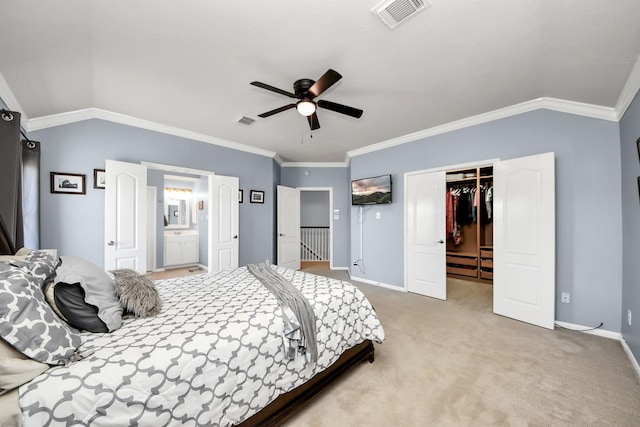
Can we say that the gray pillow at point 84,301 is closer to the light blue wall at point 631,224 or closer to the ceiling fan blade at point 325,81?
the ceiling fan blade at point 325,81

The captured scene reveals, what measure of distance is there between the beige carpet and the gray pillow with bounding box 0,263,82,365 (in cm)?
128

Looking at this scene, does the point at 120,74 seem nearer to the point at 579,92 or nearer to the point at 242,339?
the point at 242,339

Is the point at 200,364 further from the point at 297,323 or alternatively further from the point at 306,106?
the point at 306,106

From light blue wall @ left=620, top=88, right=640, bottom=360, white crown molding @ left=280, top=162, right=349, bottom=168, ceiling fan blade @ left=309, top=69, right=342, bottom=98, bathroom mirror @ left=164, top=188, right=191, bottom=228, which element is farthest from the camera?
bathroom mirror @ left=164, top=188, right=191, bottom=228

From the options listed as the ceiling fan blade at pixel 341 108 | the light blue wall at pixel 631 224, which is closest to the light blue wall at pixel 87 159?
the ceiling fan blade at pixel 341 108

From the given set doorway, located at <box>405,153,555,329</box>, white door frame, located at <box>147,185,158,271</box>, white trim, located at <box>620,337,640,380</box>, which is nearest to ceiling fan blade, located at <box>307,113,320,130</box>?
doorway, located at <box>405,153,555,329</box>

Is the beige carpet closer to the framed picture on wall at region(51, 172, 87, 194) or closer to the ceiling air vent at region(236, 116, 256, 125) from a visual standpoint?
the ceiling air vent at region(236, 116, 256, 125)

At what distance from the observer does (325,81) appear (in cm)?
190

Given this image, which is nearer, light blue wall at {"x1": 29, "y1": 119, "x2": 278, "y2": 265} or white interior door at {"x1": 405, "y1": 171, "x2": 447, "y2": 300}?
light blue wall at {"x1": 29, "y1": 119, "x2": 278, "y2": 265}

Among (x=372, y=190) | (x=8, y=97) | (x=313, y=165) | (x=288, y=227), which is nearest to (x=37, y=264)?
(x=8, y=97)

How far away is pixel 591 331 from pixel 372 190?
3123 mm

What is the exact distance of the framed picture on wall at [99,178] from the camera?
3045 millimetres

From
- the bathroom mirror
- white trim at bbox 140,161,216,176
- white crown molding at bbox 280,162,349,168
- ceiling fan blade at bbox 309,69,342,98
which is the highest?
white crown molding at bbox 280,162,349,168

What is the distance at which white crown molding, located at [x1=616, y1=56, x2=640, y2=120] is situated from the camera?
187cm
